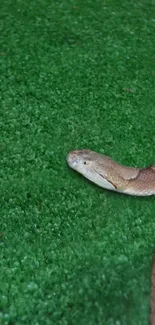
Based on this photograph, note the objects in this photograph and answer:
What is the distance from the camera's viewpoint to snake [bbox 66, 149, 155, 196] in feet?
10.4

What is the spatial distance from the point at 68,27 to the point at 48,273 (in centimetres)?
254

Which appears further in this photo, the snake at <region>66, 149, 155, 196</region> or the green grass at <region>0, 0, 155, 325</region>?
the snake at <region>66, 149, 155, 196</region>

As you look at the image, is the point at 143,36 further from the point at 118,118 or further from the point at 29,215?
the point at 29,215

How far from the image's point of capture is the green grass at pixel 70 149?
2.62m

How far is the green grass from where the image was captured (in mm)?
2617

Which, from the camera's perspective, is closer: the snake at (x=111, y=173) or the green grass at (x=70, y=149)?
the green grass at (x=70, y=149)

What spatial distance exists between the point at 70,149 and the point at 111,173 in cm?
38

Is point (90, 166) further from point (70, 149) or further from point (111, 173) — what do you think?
point (70, 149)

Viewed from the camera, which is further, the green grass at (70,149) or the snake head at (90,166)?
the snake head at (90,166)

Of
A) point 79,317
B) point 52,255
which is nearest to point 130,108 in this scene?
point 52,255

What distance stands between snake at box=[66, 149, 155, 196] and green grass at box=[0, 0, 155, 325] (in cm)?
6

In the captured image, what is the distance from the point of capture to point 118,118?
378 centimetres

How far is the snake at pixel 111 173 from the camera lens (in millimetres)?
3156

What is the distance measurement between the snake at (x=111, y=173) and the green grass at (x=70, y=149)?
6 cm
